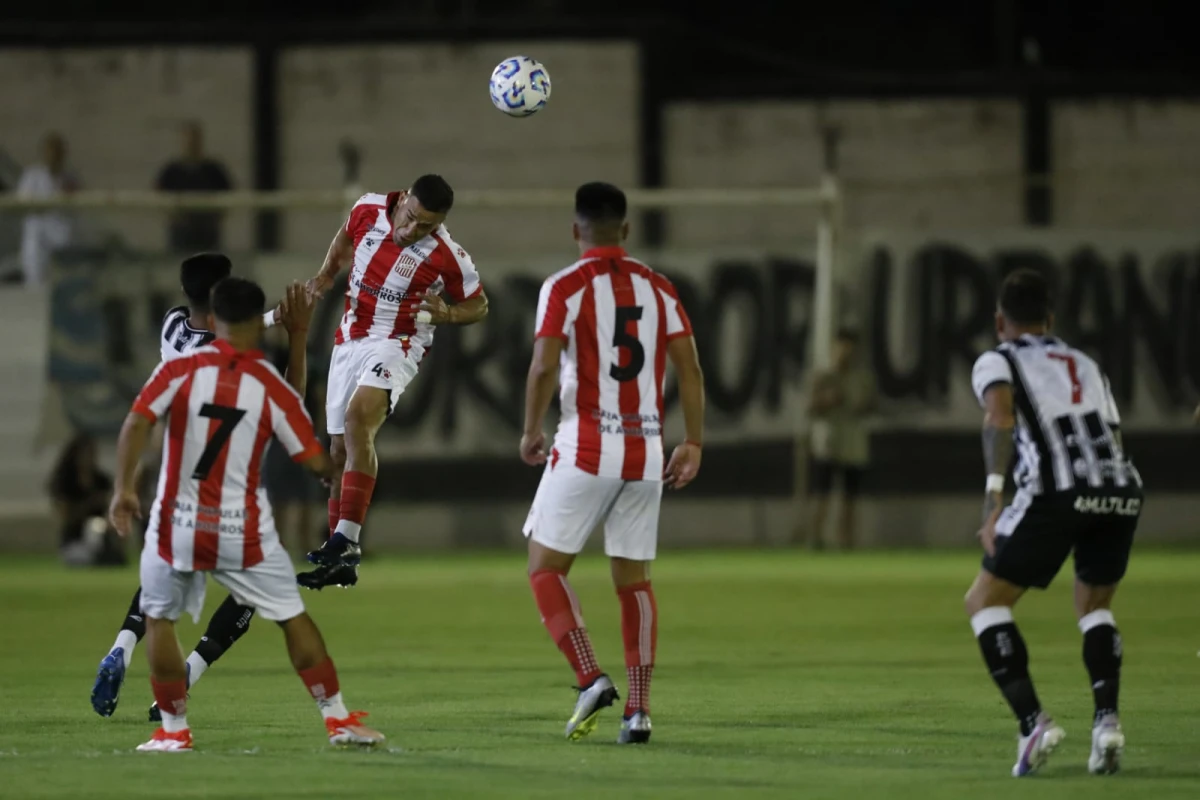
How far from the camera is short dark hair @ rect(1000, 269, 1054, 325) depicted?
8.23 metres

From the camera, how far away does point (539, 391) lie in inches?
356

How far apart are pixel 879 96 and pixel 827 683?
1476 centimetres

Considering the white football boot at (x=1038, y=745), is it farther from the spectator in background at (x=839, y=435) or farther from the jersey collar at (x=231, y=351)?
the spectator in background at (x=839, y=435)

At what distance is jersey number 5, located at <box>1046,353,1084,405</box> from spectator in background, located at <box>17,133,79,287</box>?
631 inches

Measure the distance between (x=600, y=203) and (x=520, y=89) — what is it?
2556 mm

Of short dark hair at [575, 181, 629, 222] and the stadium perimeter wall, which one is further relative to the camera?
the stadium perimeter wall

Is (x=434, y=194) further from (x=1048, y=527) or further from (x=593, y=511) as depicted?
(x=1048, y=527)

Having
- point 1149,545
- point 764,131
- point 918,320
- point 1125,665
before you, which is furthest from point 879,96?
point 1125,665

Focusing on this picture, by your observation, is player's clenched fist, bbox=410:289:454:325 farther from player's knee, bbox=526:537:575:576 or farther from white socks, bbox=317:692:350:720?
white socks, bbox=317:692:350:720

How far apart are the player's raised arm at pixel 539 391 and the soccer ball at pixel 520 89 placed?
282cm

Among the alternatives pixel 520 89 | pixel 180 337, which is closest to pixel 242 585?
pixel 180 337

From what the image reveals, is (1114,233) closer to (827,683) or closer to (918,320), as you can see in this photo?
(918,320)

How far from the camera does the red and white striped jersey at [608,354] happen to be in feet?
30.1

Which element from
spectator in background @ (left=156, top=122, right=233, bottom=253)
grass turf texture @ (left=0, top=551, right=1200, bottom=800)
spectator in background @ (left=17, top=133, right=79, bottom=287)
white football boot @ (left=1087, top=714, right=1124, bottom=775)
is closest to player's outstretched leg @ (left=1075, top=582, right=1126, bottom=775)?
white football boot @ (left=1087, top=714, right=1124, bottom=775)
